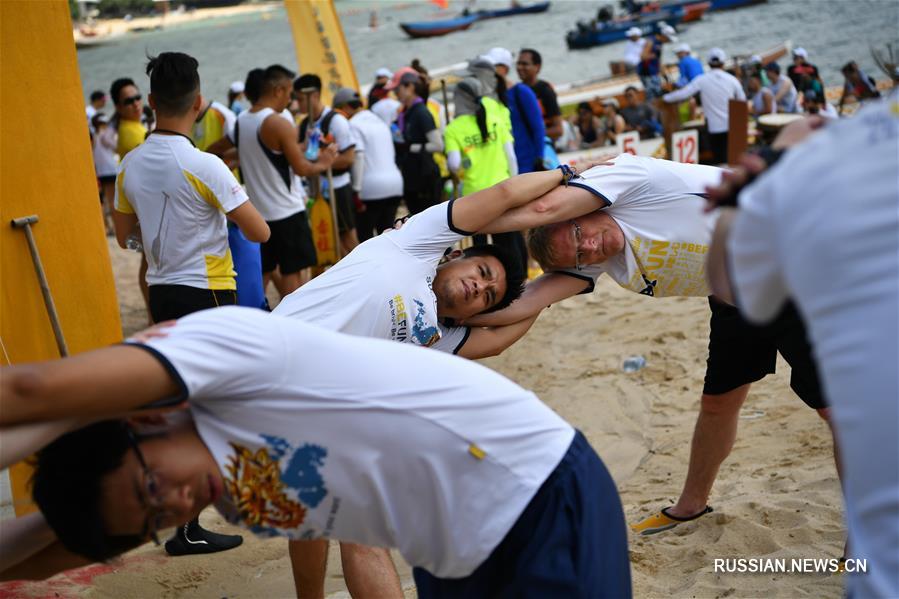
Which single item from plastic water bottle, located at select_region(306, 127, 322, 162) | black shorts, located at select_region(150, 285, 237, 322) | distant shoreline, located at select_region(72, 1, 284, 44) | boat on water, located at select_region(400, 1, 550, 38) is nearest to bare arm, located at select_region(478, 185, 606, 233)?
black shorts, located at select_region(150, 285, 237, 322)

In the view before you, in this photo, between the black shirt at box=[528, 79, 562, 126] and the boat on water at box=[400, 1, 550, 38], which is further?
the boat on water at box=[400, 1, 550, 38]

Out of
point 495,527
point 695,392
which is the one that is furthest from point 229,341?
point 695,392

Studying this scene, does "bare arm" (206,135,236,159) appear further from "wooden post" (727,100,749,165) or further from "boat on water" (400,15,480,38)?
"boat on water" (400,15,480,38)

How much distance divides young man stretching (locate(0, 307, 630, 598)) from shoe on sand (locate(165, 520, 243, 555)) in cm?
248

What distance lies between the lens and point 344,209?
8773 mm

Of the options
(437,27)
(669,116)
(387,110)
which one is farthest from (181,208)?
(437,27)

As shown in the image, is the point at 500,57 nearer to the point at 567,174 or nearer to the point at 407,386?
the point at 567,174

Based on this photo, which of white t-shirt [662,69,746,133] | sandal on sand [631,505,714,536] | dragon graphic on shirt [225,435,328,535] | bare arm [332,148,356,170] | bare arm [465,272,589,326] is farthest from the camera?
white t-shirt [662,69,746,133]

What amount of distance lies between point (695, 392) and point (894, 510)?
4.55 metres

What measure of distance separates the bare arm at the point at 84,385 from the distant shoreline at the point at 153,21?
7271 cm

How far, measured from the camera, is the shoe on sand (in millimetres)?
4336

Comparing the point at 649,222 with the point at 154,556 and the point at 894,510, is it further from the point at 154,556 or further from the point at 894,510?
the point at 154,556

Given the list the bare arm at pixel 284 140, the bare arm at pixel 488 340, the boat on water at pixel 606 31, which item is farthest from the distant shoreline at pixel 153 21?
the bare arm at pixel 488 340

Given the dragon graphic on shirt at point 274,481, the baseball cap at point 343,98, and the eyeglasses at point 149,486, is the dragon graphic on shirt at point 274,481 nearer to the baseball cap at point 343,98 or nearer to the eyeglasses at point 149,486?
the eyeglasses at point 149,486
